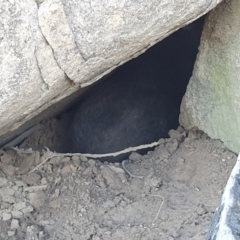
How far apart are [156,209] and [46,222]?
1.08 ft

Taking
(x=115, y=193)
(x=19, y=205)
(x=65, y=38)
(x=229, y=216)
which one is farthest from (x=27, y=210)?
(x=229, y=216)

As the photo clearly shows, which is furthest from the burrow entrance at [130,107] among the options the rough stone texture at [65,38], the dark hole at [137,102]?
the rough stone texture at [65,38]

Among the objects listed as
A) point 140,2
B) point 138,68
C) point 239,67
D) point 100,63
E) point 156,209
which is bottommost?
point 156,209

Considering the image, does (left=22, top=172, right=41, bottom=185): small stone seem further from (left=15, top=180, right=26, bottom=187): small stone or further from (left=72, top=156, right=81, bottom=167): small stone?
(left=72, top=156, right=81, bottom=167): small stone

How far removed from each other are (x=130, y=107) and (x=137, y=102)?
0.04 meters

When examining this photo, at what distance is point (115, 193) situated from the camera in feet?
5.80

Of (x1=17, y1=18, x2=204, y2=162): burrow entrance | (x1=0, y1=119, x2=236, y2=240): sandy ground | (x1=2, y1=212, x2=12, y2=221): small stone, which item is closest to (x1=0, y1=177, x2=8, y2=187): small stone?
(x1=0, y1=119, x2=236, y2=240): sandy ground

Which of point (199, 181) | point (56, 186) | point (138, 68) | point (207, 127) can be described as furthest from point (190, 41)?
point (56, 186)

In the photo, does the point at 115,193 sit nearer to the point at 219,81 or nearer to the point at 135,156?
the point at 135,156

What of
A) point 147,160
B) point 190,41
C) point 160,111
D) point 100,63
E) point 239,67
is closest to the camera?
point 100,63

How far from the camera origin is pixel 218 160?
180cm

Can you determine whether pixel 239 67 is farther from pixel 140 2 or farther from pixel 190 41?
pixel 190 41

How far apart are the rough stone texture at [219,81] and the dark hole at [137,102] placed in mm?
251

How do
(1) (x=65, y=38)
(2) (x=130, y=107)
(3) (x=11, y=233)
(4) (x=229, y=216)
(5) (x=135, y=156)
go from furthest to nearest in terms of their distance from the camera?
(2) (x=130, y=107)
(5) (x=135, y=156)
(3) (x=11, y=233)
(1) (x=65, y=38)
(4) (x=229, y=216)
